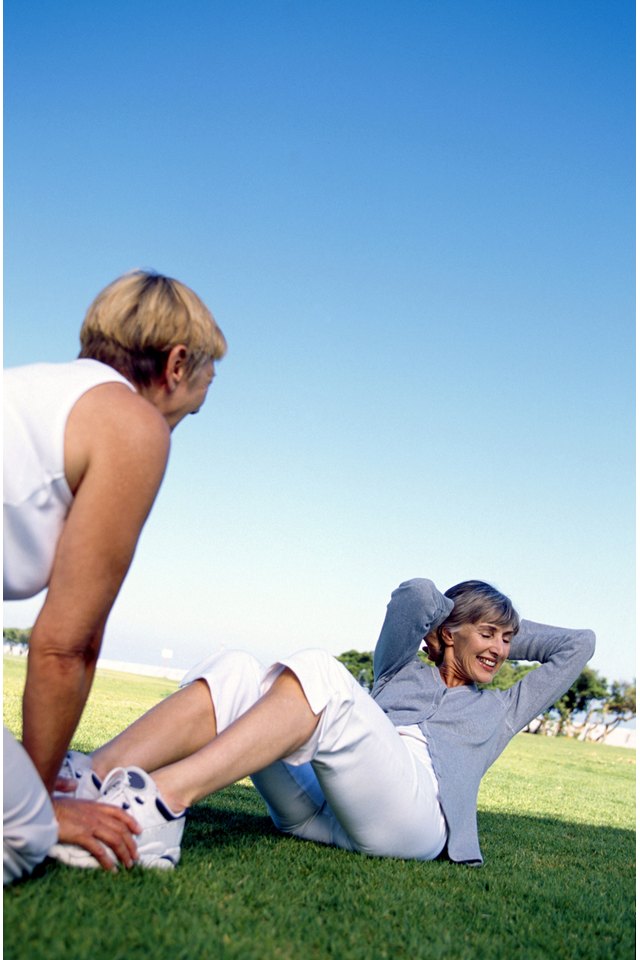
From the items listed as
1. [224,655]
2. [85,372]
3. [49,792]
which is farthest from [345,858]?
[85,372]

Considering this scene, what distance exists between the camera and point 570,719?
39.5m

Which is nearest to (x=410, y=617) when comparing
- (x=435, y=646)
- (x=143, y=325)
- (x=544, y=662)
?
(x=435, y=646)

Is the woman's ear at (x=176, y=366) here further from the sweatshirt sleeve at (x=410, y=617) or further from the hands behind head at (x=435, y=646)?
the hands behind head at (x=435, y=646)

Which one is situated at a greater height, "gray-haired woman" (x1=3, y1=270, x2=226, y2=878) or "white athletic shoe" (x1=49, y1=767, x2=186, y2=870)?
"gray-haired woman" (x1=3, y1=270, x2=226, y2=878)

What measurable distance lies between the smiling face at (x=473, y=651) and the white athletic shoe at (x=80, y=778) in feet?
6.30

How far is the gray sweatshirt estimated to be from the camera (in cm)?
376

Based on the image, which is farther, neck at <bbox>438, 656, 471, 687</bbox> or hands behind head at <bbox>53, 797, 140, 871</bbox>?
neck at <bbox>438, 656, 471, 687</bbox>

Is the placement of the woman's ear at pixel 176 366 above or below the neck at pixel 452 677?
above

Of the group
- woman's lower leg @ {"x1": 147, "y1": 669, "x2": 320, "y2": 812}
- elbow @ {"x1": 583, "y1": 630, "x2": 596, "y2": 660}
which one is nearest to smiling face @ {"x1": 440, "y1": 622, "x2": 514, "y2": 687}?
elbow @ {"x1": 583, "y1": 630, "x2": 596, "y2": 660}

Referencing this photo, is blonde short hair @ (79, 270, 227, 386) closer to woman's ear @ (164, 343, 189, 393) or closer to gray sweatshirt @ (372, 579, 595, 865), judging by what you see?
woman's ear @ (164, 343, 189, 393)

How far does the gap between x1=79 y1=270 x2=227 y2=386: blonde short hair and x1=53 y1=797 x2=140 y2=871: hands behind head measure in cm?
127

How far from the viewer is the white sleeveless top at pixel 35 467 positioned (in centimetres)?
236

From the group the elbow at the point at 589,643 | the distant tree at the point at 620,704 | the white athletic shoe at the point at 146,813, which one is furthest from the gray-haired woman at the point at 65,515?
the distant tree at the point at 620,704

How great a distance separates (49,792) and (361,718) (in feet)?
3.48
